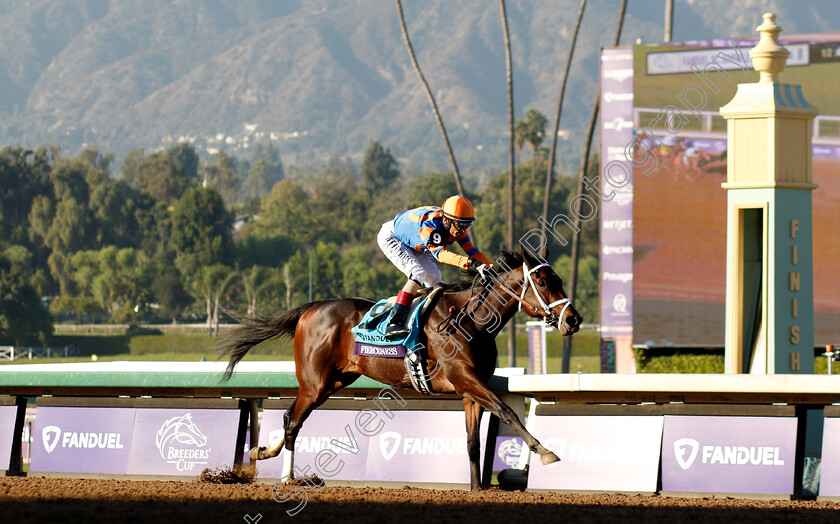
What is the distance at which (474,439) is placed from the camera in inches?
338

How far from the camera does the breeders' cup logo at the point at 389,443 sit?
372 inches

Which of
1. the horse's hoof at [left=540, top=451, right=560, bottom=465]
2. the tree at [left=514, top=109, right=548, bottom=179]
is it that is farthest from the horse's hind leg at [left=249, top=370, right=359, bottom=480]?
Result: the tree at [left=514, top=109, right=548, bottom=179]

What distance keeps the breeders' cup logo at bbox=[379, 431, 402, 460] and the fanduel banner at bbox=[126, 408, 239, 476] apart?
1.43 metres

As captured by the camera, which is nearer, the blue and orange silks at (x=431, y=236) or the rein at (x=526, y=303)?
the rein at (x=526, y=303)

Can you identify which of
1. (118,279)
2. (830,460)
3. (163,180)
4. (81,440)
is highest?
(163,180)

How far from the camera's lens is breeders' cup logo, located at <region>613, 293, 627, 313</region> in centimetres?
2089

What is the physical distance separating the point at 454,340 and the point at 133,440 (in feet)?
12.0

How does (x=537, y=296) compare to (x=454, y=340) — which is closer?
(x=537, y=296)

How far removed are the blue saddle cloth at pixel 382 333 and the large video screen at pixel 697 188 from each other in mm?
12019

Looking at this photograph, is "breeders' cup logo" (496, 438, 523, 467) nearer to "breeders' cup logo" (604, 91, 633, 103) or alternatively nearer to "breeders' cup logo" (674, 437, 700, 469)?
"breeders' cup logo" (674, 437, 700, 469)

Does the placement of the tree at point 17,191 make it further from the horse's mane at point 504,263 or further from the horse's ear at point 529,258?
the horse's ear at point 529,258

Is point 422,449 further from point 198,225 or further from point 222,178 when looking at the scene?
point 222,178

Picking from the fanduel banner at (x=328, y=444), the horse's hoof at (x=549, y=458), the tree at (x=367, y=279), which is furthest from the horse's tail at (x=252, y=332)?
the tree at (x=367, y=279)

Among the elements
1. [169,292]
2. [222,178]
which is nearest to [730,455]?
[169,292]
